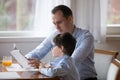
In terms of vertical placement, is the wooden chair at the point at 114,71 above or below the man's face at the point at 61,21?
below

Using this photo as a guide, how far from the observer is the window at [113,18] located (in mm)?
3365

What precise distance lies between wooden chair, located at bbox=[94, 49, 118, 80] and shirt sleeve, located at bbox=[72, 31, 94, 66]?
0.91 feet

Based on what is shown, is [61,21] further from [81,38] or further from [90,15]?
[90,15]

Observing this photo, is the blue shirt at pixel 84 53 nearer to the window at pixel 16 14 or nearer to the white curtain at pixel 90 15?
the white curtain at pixel 90 15

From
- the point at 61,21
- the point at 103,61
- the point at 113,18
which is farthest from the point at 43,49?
the point at 113,18

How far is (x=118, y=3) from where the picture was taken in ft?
11.3

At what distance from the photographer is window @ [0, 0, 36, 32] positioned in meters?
3.27

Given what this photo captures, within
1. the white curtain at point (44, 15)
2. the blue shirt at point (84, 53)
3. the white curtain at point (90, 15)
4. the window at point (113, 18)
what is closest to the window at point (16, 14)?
the white curtain at point (44, 15)

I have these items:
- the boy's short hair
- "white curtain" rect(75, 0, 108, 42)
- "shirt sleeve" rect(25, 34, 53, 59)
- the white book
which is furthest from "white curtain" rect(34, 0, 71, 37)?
the white book

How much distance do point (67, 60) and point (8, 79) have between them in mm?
417

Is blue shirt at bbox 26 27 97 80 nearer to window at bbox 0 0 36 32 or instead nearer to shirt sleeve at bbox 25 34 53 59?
shirt sleeve at bbox 25 34 53 59

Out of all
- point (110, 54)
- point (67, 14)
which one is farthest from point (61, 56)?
point (110, 54)

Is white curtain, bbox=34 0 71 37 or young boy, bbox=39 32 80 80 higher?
white curtain, bbox=34 0 71 37

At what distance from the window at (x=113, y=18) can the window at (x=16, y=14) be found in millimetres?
886
